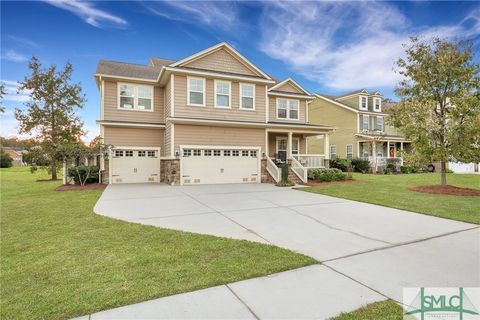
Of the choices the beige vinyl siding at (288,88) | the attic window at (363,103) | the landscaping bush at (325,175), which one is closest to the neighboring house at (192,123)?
the landscaping bush at (325,175)

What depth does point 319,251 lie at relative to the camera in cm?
434

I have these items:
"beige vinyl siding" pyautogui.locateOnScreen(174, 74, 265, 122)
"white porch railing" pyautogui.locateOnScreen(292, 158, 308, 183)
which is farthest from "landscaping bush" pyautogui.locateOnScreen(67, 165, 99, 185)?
"white porch railing" pyautogui.locateOnScreen(292, 158, 308, 183)

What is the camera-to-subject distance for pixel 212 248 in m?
4.38

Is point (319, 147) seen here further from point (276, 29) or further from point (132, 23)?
point (132, 23)

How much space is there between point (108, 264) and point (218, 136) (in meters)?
11.6

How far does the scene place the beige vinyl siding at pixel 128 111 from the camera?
15115 mm

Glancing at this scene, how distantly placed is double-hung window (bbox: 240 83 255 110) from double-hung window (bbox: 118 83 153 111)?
227 inches

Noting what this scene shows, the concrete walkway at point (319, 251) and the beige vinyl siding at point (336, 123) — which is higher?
the beige vinyl siding at point (336, 123)

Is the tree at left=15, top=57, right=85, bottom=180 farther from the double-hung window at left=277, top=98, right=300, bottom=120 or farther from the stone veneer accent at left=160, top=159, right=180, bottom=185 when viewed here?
the double-hung window at left=277, top=98, right=300, bottom=120

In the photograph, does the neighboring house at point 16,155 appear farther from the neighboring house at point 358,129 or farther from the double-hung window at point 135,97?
the neighboring house at point 358,129

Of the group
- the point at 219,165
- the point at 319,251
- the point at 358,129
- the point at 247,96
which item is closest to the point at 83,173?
the point at 219,165

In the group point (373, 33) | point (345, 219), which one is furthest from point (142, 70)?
point (345, 219)

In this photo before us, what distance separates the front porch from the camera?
50.2ft

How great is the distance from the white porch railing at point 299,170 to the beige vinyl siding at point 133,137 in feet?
27.1
